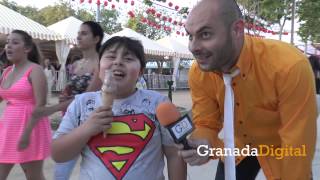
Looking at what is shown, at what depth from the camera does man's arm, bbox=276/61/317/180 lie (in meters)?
2.13

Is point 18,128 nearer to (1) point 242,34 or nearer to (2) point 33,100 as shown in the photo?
(2) point 33,100

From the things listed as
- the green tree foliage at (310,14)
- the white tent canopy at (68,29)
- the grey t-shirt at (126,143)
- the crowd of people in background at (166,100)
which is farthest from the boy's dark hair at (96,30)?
the white tent canopy at (68,29)

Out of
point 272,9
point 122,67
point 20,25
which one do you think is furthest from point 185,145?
point 20,25

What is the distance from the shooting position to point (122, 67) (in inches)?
88.0

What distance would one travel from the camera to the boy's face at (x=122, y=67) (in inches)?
87.7

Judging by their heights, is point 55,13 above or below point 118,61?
above

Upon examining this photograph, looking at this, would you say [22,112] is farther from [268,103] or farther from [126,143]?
[268,103]

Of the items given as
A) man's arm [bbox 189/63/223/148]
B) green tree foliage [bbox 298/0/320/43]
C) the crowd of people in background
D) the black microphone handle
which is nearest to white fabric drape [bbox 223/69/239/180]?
the crowd of people in background

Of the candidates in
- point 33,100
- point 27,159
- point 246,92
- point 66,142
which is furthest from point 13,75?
point 246,92

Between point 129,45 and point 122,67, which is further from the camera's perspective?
point 129,45

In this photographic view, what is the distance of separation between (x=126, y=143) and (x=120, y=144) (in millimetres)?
29

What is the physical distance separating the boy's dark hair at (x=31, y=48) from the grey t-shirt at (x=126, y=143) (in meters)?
1.97

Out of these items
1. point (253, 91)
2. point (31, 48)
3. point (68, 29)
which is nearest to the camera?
point (253, 91)

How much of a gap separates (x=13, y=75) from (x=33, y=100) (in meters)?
0.29
